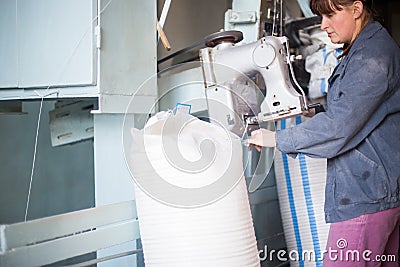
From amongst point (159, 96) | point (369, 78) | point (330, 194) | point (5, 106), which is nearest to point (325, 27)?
point (369, 78)

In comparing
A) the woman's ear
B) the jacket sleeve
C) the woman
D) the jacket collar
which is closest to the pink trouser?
the woman

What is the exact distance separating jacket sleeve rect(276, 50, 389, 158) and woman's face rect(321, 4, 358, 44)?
11 cm

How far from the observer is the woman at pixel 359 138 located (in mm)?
1481

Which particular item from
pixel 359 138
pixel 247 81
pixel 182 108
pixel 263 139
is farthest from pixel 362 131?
pixel 182 108

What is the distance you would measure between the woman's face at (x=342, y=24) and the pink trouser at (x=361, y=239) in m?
0.55

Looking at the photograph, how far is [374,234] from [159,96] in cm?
88

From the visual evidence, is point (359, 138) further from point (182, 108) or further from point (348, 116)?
point (182, 108)

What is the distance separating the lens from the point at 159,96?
1.90 m

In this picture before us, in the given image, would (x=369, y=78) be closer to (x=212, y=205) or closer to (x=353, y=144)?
(x=353, y=144)

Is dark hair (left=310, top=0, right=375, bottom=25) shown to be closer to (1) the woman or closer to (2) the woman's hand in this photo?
(1) the woman

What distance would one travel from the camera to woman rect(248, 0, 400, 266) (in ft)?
4.86

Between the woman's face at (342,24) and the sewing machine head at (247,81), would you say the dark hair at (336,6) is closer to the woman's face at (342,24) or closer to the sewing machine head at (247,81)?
the woman's face at (342,24)

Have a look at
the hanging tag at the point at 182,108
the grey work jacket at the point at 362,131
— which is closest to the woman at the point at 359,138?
the grey work jacket at the point at 362,131

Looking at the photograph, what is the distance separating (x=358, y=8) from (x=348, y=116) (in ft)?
1.13
